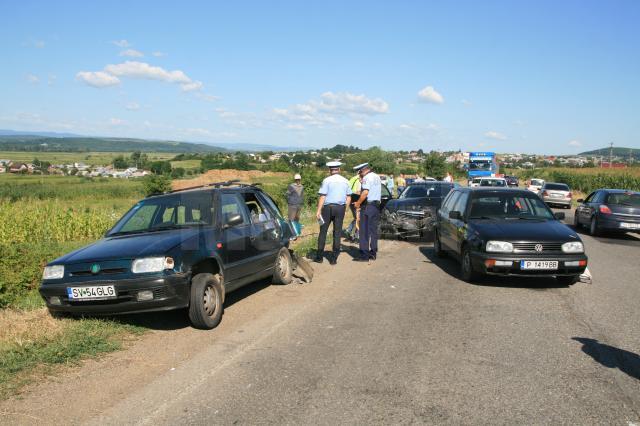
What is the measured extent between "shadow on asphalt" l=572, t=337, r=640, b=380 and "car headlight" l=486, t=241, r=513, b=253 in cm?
276

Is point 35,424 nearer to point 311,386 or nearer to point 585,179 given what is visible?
point 311,386

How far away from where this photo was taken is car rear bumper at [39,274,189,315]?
224 inches

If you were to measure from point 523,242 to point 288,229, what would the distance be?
3.82 m

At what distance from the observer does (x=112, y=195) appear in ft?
170

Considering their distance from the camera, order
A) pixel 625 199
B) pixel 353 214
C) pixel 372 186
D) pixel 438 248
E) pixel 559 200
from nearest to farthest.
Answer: pixel 372 186, pixel 438 248, pixel 353 214, pixel 625 199, pixel 559 200

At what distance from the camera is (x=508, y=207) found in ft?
31.7

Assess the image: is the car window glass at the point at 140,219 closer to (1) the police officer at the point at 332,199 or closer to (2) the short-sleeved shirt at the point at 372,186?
(1) the police officer at the point at 332,199

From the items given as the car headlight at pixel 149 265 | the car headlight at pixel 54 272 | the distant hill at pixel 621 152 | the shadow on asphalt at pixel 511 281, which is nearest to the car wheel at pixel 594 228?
the shadow on asphalt at pixel 511 281

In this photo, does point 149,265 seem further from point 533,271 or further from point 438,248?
point 438,248

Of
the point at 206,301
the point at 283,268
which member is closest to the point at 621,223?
the point at 283,268

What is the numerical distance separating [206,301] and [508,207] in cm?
597

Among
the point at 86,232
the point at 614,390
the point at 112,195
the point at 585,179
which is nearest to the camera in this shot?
the point at 614,390

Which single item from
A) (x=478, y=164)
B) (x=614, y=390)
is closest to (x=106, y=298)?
(x=614, y=390)

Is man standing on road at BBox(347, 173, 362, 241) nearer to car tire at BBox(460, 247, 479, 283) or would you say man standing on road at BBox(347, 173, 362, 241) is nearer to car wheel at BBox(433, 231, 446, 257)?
car wheel at BBox(433, 231, 446, 257)
